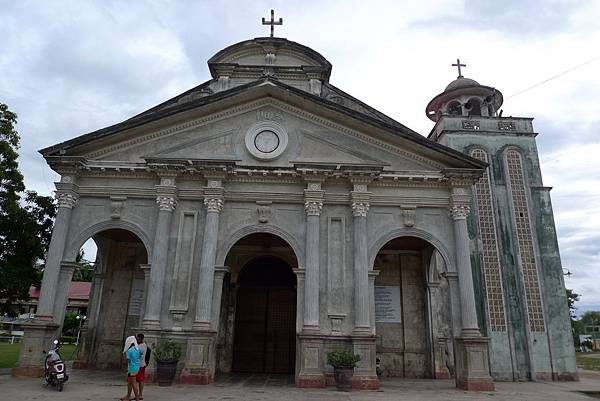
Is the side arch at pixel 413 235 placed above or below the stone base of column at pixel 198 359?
above

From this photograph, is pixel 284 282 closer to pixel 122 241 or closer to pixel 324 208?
pixel 324 208

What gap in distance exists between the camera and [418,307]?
16.6 m

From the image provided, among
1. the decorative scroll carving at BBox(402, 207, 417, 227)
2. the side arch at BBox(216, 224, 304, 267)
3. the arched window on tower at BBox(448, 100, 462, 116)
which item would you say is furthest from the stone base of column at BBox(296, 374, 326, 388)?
the arched window on tower at BBox(448, 100, 462, 116)

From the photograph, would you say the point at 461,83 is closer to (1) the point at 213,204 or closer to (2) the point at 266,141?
(2) the point at 266,141

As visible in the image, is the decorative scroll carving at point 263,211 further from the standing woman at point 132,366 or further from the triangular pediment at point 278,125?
the standing woman at point 132,366

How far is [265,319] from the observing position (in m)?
16.8

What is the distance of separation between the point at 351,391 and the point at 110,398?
5999 millimetres

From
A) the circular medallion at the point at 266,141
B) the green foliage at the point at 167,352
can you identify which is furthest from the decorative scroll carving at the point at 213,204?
the green foliage at the point at 167,352

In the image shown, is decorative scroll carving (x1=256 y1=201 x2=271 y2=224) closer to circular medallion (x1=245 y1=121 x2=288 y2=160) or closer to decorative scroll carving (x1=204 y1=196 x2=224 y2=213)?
decorative scroll carving (x1=204 y1=196 x2=224 y2=213)

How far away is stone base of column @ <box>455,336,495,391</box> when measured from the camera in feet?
40.7

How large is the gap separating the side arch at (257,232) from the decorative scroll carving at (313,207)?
975 millimetres

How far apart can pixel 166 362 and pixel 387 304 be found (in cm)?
833

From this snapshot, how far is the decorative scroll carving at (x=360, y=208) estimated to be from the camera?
14117 mm

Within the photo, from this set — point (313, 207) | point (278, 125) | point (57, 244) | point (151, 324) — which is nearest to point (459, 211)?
point (313, 207)
